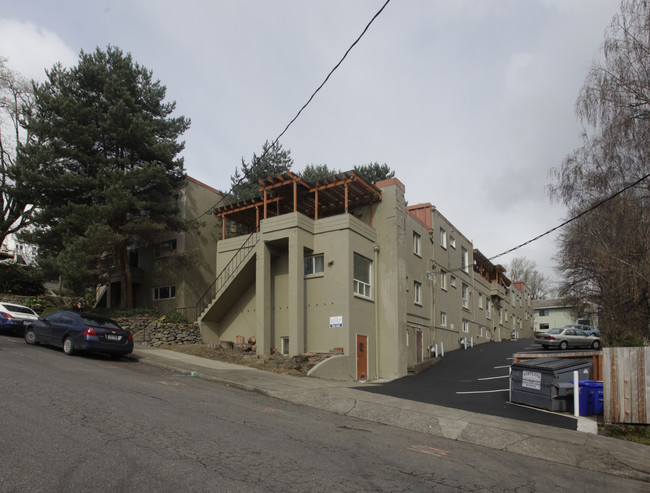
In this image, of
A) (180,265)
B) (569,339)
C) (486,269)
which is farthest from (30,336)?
(486,269)

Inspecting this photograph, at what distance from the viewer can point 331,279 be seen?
64.5ft

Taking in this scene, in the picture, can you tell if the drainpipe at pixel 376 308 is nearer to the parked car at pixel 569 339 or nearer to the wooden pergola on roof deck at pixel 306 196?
the wooden pergola on roof deck at pixel 306 196

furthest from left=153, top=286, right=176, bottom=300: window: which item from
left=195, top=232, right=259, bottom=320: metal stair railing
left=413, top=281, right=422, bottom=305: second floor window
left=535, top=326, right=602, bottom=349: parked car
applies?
left=535, top=326, right=602, bottom=349: parked car

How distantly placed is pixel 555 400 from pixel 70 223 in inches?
867

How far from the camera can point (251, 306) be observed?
2241 centimetres

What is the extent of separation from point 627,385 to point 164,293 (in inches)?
949

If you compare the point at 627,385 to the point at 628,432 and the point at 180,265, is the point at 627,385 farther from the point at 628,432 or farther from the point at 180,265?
the point at 180,265

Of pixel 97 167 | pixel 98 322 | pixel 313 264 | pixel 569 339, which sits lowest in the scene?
pixel 569 339

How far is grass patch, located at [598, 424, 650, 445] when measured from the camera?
9.86 meters

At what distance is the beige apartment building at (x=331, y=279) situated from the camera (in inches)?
763

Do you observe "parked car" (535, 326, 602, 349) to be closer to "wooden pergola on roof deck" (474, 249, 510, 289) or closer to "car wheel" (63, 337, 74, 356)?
"wooden pergola on roof deck" (474, 249, 510, 289)

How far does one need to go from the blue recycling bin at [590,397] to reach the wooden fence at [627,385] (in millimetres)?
400

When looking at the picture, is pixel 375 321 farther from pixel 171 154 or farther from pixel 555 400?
pixel 171 154

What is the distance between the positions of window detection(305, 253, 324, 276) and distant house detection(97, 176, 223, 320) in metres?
8.69
